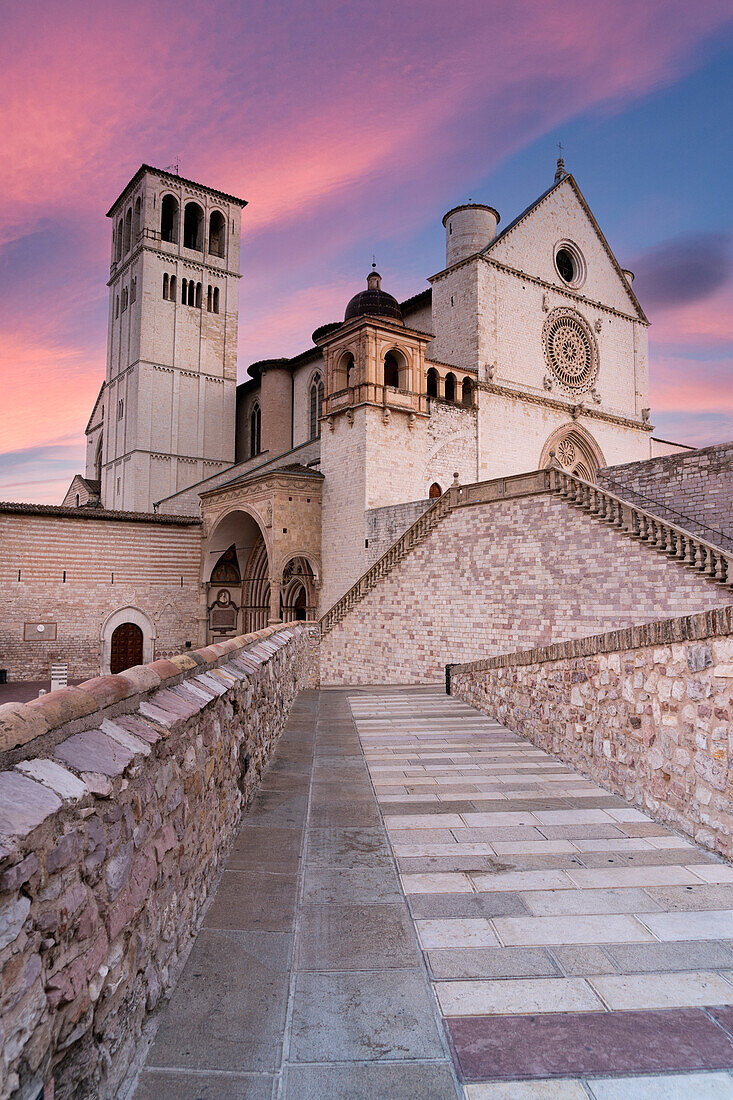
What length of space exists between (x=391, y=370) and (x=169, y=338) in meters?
17.4

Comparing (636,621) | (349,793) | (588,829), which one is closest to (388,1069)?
(588,829)

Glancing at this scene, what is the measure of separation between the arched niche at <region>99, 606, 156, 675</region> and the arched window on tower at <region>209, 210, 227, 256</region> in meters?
23.3

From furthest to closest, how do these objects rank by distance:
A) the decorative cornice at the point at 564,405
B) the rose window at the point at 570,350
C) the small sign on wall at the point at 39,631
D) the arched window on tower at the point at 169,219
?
the arched window on tower at the point at 169,219, the rose window at the point at 570,350, the decorative cornice at the point at 564,405, the small sign on wall at the point at 39,631

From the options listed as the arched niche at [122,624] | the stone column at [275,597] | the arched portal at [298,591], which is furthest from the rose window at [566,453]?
the arched niche at [122,624]

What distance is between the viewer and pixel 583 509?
49.4 feet

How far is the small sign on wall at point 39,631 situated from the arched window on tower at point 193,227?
78.6 feet

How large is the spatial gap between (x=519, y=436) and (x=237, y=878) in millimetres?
26132

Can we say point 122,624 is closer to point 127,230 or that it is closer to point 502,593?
point 502,593

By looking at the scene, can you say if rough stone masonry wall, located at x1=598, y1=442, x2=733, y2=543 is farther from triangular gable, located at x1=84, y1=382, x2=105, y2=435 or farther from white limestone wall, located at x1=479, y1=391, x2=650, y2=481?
triangular gable, located at x1=84, y1=382, x2=105, y2=435

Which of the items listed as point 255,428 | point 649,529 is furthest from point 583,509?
point 255,428

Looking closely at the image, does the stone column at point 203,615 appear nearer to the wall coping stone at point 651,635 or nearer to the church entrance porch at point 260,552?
the church entrance porch at point 260,552

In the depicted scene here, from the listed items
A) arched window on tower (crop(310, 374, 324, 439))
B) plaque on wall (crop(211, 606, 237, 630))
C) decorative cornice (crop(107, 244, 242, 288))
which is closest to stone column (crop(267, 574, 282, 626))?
plaque on wall (crop(211, 606, 237, 630))

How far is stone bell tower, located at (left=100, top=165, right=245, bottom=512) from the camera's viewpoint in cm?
3722

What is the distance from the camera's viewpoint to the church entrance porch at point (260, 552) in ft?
79.7
